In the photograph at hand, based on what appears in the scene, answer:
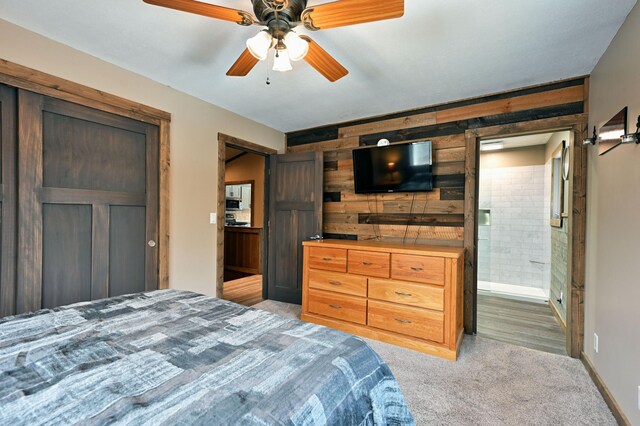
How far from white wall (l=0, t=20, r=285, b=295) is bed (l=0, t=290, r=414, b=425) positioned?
1.56 meters

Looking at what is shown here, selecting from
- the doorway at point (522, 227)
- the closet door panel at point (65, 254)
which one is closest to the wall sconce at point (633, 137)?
the doorway at point (522, 227)

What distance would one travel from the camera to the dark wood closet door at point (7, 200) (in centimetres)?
196

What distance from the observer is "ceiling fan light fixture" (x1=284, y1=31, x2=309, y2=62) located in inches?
63.2

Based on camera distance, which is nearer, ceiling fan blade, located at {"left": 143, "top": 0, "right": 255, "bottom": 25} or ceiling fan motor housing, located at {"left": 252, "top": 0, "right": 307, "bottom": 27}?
ceiling fan blade, located at {"left": 143, "top": 0, "right": 255, "bottom": 25}

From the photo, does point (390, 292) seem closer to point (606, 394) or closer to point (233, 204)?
point (606, 394)

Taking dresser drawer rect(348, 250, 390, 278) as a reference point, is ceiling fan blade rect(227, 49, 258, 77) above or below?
above

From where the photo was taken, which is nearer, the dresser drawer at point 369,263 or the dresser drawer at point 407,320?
the dresser drawer at point 407,320

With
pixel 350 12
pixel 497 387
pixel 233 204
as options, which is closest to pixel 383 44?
pixel 350 12

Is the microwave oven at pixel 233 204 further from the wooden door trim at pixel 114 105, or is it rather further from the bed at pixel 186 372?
the bed at pixel 186 372

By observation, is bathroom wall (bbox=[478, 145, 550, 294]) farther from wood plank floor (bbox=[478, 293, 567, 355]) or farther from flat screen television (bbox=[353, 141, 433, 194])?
flat screen television (bbox=[353, 141, 433, 194])

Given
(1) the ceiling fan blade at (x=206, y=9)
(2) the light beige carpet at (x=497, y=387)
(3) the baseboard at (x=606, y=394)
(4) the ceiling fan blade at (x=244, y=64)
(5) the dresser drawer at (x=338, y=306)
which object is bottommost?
(2) the light beige carpet at (x=497, y=387)

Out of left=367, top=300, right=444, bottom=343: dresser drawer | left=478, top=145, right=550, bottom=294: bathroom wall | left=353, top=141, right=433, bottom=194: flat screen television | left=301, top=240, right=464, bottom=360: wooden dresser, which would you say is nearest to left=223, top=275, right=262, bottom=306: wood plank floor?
left=301, top=240, right=464, bottom=360: wooden dresser

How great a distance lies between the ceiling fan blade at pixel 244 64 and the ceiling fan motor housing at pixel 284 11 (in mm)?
276

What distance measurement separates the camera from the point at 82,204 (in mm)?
2342
